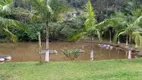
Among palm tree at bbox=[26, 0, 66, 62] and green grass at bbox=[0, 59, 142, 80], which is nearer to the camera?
green grass at bbox=[0, 59, 142, 80]

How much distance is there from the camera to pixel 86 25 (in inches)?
457

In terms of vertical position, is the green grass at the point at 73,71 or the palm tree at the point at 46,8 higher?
the palm tree at the point at 46,8

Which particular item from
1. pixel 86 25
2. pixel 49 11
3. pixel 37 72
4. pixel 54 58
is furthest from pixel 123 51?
pixel 37 72

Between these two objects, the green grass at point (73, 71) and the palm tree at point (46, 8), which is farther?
the palm tree at point (46, 8)

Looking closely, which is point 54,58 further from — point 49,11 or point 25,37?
point 25,37

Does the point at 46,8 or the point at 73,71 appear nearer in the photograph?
the point at 73,71

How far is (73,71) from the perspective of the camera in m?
8.75

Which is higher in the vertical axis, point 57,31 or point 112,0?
point 112,0

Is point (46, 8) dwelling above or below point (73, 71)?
above

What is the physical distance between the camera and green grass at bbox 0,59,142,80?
25.8 ft

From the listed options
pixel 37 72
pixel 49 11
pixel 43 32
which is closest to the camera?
pixel 37 72

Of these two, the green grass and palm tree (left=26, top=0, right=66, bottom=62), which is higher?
palm tree (left=26, top=0, right=66, bottom=62)

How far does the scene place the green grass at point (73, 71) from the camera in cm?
785

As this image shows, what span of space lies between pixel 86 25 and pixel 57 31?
12.1 metres
